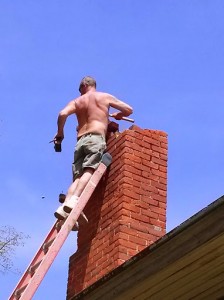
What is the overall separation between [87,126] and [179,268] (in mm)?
3727

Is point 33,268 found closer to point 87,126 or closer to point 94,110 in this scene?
point 87,126

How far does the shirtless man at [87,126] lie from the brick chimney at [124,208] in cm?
22

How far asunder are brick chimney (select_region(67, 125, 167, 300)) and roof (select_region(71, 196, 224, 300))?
1655mm

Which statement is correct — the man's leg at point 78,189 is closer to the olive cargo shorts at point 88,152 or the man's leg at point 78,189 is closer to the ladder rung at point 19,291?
the olive cargo shorts at point 88,152

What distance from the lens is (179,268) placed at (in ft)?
17.0

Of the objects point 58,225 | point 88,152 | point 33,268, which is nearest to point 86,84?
point 88,152

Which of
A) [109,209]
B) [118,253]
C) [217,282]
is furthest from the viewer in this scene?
[109,209]

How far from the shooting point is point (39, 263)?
764cm

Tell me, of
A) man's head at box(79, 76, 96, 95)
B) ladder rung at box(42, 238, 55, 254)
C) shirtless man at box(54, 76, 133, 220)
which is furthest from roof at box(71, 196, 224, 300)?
man's head at box(79, 76, 96, 95)

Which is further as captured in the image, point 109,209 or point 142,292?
point 109,209

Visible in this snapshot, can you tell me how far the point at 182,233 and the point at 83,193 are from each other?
3191 millimetres

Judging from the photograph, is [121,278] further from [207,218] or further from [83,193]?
[83,193]

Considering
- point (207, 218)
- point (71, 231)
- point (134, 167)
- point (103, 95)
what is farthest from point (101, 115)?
point (207, 218)

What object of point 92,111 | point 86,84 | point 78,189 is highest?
point 86,84
